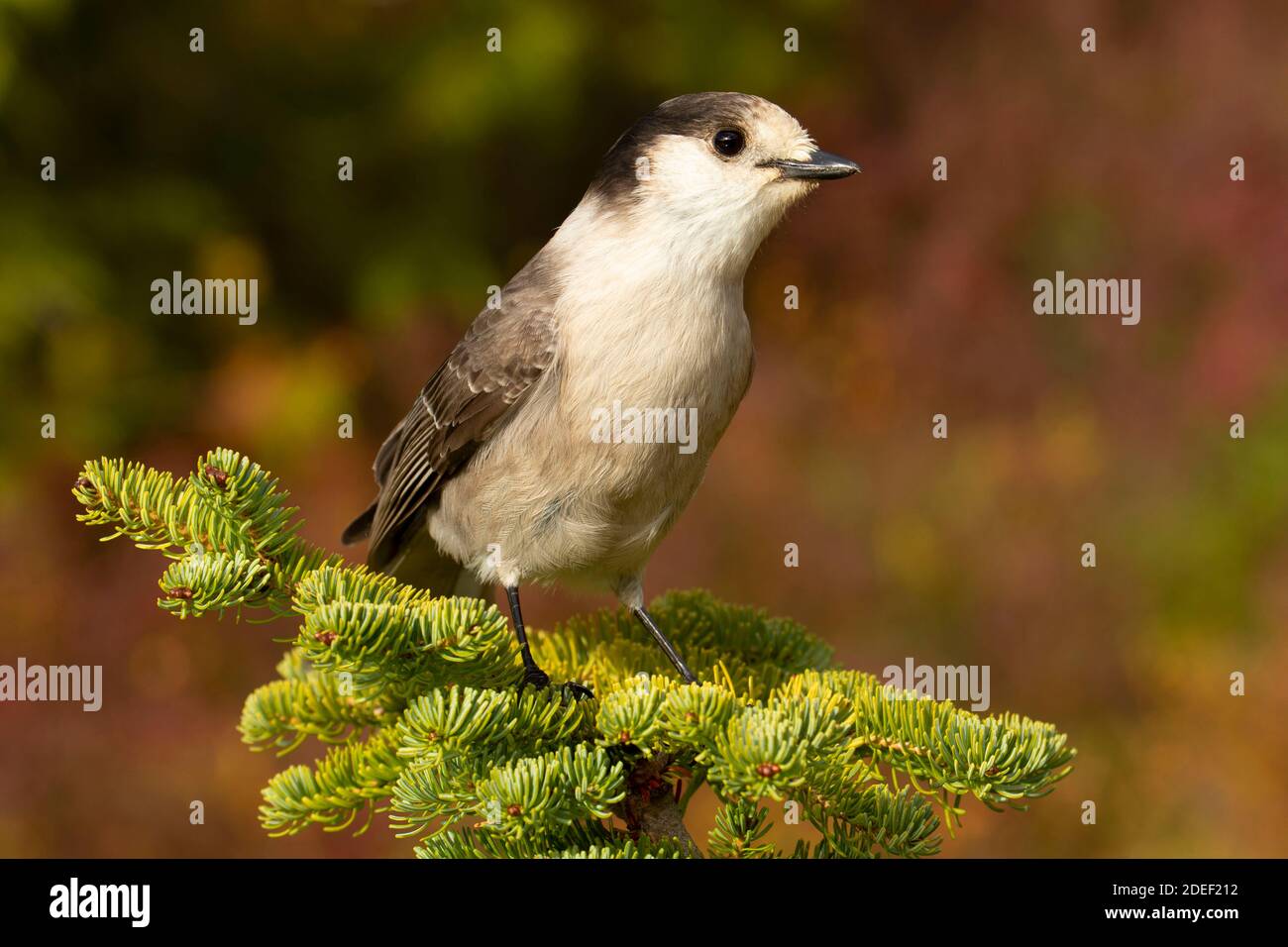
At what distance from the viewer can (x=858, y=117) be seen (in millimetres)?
7285

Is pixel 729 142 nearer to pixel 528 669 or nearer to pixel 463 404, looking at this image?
pixel 463 404

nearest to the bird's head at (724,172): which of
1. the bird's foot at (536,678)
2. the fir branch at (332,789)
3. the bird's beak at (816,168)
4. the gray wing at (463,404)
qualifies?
the bird's beak at (816,168)

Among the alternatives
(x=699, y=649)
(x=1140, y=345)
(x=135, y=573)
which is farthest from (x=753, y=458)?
(x=699, y=649)

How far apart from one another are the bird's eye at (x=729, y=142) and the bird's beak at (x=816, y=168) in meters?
0.07

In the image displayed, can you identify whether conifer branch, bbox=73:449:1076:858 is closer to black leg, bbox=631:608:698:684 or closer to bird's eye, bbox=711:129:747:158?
black leg, bbox=631:608:698:684

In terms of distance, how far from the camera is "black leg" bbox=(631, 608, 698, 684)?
2.62 meters

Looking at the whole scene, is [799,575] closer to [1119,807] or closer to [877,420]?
[877,420]

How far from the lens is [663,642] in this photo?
8.98 feet

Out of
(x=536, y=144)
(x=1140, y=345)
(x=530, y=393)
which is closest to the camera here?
(x=530, y=393)

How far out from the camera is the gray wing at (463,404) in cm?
286

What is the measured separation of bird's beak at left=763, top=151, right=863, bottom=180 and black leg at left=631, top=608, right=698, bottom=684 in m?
1.00

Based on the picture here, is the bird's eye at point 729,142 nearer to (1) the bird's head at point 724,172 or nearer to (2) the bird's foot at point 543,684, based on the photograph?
(1) the bird's head at point 724,172

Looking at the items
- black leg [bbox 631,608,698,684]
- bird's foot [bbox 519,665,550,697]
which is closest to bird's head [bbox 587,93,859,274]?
black leg [bbox 631,608,698,684]

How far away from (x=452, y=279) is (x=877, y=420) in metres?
2.36
